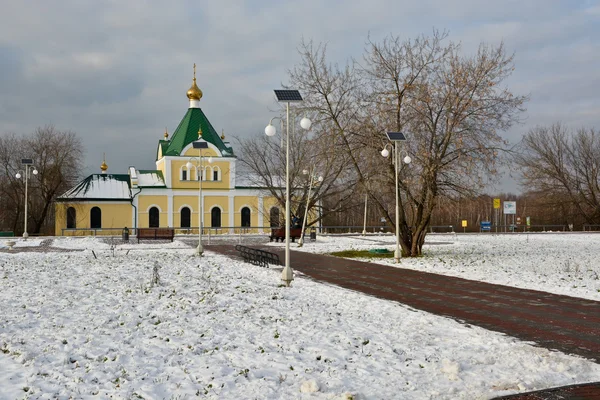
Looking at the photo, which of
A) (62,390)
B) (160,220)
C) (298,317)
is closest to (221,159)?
(160,220)

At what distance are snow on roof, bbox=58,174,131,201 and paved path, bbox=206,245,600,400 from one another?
37.2 metres

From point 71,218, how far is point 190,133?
13.7 metres

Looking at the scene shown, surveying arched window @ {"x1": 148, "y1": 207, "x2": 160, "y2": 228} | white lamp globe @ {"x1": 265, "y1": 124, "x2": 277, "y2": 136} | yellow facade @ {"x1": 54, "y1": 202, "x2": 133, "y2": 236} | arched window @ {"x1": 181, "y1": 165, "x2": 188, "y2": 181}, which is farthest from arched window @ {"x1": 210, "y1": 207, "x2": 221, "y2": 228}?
white lamp globe @ {"x1": 265, "y1": 124, "x2": 277, "y2": 136}

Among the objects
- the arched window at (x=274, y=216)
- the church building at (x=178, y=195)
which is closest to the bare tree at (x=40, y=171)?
the church building at (x=178, y=195)

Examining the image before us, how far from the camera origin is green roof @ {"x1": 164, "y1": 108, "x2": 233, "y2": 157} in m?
53.3

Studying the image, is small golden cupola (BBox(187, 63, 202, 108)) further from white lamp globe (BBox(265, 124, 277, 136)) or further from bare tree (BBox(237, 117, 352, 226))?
white lamp globe (BBox(265, 124, 277, 136))

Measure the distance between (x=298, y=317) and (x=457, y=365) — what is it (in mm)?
3563

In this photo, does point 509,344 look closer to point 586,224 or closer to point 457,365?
point 457,365

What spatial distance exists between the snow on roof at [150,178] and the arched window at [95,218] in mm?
4617

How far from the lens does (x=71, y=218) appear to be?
5091 cm

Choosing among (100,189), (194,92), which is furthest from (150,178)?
(194,92)

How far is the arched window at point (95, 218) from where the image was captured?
51031 millimetres

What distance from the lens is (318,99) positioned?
25.4 m

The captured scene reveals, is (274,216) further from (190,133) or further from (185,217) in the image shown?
(190,133)
